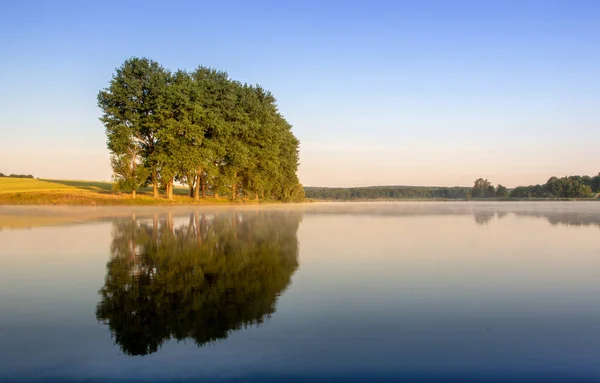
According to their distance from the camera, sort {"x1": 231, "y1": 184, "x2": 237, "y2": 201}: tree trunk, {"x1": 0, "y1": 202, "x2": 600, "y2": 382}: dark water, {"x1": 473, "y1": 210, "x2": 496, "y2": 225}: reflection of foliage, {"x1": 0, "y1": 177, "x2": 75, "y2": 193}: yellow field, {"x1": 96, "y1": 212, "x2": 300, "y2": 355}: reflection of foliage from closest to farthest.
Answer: {"x1": 0, "y1": 202, "x2": 600, "y2": 382}: dark water, {"x1": 96, "y1": 212, "x2": 300, "y2": 355}: reflection of foliage, {"x1": 473, "y1": 210, "x2": 496, "y2": 225}: reflection of foliage, {"x1": 0, "y1": 177, "x2": 75, "y2": 193}: yellow field, {"x1": 231, "y1": 184, "x2": 237, "y2": 201}: tree trunk

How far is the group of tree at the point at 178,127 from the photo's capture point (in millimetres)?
46562

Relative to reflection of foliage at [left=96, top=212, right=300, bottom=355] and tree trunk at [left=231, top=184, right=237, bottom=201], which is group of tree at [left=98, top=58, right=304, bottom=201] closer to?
tree trunk at [left=231, top=184, right=237, bottom=201]

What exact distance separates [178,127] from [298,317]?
43264mm

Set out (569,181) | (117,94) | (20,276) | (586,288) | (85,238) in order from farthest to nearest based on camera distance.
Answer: (569,181), (117,94), (85,238), (20,276), (586,288)

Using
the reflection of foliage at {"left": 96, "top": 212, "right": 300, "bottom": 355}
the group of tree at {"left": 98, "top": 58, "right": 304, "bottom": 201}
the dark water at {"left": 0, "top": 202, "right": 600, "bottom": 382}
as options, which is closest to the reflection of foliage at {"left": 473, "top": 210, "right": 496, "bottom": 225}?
the dark water at {"left": 0, "top": 202, "right": 600, "bottom": 382}

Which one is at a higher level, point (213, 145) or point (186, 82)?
point (186, 82)

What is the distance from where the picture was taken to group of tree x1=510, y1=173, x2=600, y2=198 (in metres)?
114

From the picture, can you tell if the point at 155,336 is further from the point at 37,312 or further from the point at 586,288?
the point at 586,288

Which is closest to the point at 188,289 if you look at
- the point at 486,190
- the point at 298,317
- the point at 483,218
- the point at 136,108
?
the point at 298,317

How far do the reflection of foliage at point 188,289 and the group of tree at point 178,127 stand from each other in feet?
117

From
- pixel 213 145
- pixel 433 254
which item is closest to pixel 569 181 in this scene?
pixel 213 145

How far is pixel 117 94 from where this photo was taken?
156 ft

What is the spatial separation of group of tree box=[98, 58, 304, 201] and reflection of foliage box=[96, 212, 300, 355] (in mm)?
35645

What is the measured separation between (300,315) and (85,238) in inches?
445
